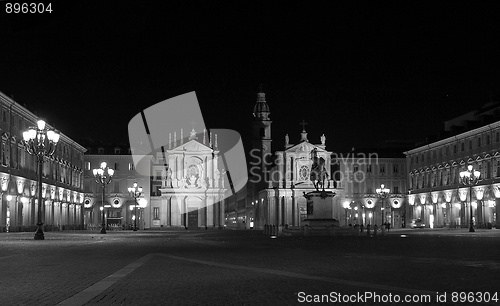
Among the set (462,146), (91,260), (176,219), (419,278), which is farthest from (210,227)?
(419,278)

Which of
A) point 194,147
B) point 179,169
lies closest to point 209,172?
point 194,147

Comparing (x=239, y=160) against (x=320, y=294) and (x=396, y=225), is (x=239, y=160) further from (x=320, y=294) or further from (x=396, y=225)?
(x=320, y=294)

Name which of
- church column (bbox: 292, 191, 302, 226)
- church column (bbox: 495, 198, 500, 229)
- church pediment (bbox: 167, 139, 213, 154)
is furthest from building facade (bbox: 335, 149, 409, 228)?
church column (bbox: 495, 198, 500, 229)

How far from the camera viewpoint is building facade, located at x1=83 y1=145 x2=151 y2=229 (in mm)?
119438

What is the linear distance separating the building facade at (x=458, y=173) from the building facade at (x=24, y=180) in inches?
1829

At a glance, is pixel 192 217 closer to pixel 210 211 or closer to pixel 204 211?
pixel 204 211

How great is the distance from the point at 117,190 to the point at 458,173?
57.8m

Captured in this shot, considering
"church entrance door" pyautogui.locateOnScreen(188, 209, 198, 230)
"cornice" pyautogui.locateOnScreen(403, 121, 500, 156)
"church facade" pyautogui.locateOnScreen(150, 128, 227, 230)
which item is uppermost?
"cornice" pyautogui.locateOnScreen(403, 121, 500, 156)

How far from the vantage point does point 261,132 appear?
441 feet

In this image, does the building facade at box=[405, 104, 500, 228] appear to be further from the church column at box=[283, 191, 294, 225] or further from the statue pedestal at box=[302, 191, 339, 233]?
the statue pedestal at box=[302, 191, 339, 233]

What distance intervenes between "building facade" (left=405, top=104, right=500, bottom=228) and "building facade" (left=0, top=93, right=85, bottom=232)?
152ft

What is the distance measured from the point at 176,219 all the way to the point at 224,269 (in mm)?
102277

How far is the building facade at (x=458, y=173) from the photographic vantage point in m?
82.5

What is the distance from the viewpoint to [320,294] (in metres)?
12.7
